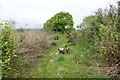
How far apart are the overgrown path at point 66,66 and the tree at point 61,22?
27.2 feet

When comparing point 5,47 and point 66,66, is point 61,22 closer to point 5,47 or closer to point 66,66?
point 66,66

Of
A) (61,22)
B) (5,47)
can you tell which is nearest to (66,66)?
(5,47)

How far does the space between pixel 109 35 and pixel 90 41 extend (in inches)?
209

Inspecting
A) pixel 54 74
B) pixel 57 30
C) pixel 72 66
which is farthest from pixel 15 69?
pixel 57 30

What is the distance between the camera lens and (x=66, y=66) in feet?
40.0

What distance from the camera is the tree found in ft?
75.7

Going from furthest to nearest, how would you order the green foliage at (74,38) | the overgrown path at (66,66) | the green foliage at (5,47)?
1. the green foliage at (74,38)
2. the overgrown path at (66,66)
3. the green foliage at (5,47)

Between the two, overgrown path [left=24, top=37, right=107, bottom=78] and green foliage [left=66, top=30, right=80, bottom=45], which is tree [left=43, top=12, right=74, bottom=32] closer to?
green foliage [left=66, top=30, right=80, bottom=45]

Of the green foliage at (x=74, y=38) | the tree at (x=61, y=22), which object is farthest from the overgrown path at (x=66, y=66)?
the tree at (x=61, y=22)

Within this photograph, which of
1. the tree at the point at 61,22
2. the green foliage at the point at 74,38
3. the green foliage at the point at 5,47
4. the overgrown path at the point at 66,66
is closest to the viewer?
the green foliage at the point at 5,47

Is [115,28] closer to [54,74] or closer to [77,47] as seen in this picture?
[54,74]

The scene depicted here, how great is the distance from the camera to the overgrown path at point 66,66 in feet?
35.7

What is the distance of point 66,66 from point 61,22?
37.0ft

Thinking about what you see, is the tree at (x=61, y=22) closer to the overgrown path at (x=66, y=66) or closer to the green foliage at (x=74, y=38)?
the green foliage at (x=74, y=38)
